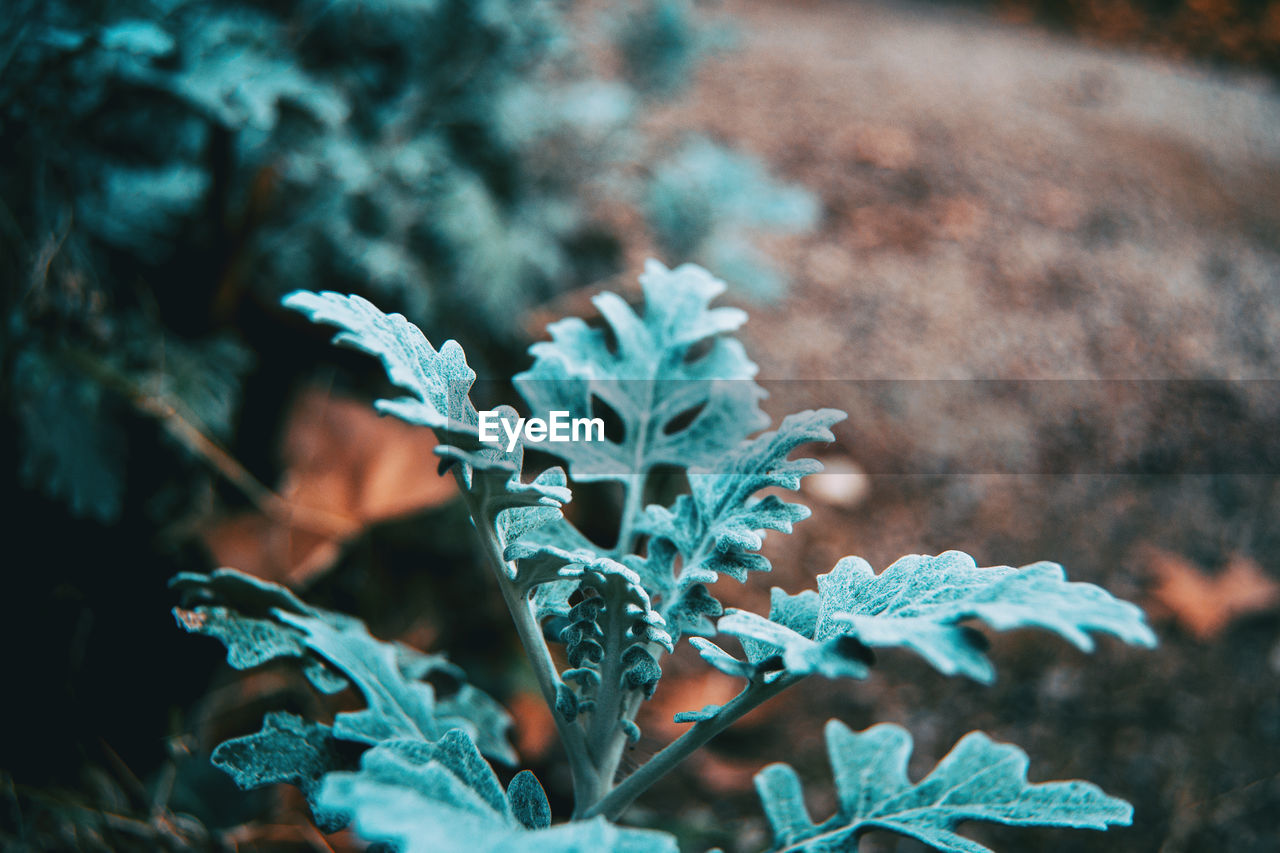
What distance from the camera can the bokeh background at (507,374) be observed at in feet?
3.58

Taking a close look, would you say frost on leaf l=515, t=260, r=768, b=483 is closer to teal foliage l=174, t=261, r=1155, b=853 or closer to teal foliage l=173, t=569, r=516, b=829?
teal foliage l=174, t=261, r=1155, b=853

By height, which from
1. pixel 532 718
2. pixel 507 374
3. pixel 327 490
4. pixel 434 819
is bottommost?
pixel 532 718

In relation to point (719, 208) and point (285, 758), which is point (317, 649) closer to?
point (285, 758)

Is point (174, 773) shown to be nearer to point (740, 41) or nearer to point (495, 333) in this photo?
point (495, 333)

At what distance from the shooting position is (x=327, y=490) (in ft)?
4.56

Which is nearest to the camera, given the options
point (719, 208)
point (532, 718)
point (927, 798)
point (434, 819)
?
point (434, 819)

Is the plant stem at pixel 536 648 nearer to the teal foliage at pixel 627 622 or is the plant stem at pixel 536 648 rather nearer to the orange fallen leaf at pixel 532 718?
the teal foliage at pixel 627 622

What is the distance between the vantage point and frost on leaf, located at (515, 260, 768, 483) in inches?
27.1

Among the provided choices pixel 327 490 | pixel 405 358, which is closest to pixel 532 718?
pixel 327 490

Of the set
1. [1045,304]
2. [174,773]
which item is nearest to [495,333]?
[174,773]

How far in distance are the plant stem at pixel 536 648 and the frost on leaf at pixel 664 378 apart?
0.14 metres

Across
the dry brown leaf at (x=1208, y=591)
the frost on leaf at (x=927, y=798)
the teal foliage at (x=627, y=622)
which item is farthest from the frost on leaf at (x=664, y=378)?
the dry brown leaf at (x=1208, y=591)

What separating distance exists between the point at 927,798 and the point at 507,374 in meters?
1.11

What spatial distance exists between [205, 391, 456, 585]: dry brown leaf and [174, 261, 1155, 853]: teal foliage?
64 centimetres
